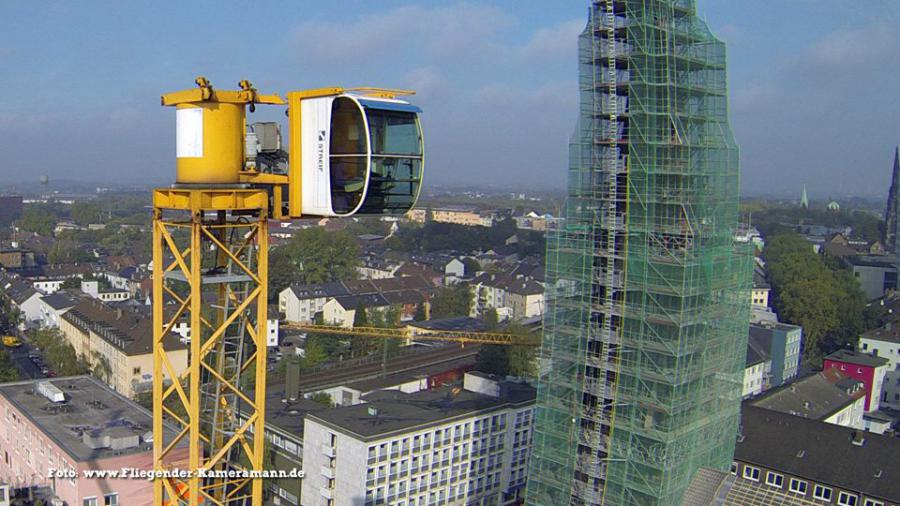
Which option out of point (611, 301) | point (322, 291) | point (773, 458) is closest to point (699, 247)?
point (611, 301)

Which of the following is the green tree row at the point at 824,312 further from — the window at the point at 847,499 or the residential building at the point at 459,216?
the residential building at the point at 459,216

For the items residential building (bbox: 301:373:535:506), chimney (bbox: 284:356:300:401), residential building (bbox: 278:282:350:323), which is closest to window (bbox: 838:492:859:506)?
residential building (bbox: 301:373:535:506)

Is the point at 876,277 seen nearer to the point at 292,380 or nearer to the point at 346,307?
the point at 346,307

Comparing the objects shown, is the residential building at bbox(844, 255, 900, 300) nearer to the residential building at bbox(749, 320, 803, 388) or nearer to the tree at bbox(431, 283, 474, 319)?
the residential building at bbox(749, 320, 803, 388)

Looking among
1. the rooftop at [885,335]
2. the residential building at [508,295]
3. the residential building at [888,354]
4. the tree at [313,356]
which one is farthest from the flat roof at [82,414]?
the residential building at [508,295]

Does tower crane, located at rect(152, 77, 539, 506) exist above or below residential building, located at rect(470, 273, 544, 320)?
above

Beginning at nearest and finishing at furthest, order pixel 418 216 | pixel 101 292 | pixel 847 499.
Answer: pixel 847 499, pixel 101 292, pixel 418 216

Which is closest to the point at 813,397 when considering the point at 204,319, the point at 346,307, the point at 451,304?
the point at 451,304
